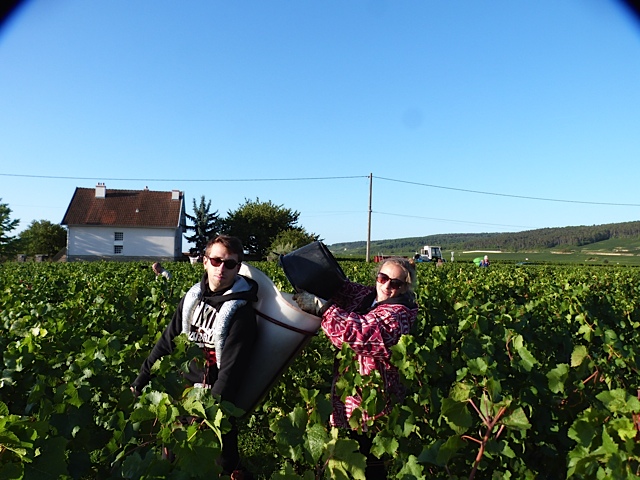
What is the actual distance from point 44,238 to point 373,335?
2655 inches

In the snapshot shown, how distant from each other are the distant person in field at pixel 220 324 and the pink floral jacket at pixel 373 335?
400 mm

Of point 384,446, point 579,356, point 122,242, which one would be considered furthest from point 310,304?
point 122,242

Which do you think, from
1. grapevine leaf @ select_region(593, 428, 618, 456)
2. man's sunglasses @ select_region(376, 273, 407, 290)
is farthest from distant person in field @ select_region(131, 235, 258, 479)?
grapevine leaf @ select_region(593, 428, 618, 456)

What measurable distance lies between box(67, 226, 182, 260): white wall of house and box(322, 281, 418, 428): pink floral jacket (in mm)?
47519

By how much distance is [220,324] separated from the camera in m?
2.38

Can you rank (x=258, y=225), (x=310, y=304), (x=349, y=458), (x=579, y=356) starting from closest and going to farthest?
(x=349, y=458), (x=579, y=356), (x=310, y=304), (x=258, y=225)

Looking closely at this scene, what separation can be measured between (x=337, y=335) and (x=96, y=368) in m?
0.96

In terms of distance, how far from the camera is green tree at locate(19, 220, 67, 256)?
199 ft

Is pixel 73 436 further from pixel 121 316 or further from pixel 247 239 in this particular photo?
pixel 247 239

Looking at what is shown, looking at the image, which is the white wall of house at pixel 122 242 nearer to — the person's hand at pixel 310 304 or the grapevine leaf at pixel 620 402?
the person's hand at pixel 310 304

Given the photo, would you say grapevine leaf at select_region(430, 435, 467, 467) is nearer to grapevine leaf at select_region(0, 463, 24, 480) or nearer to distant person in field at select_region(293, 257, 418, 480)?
distant person in field at select_region(293, 257, 418, 480)

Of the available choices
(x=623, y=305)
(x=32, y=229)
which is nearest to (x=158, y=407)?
(x=623, y=305)

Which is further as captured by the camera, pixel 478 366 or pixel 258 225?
pixel 258 225

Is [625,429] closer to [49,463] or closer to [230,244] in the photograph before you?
[49,463]
